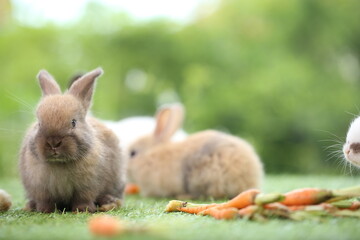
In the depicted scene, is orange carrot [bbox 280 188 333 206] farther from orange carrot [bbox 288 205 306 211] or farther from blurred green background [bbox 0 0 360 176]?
blurred green background [bbox 0 0 360 176]

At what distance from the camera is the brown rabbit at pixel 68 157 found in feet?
8.39

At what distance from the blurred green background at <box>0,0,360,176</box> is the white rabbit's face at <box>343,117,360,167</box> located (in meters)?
3.36

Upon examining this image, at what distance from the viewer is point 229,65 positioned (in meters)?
7.07

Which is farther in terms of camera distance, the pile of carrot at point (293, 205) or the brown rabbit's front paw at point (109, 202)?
the brown rabbit's front paw at point (109, 202)

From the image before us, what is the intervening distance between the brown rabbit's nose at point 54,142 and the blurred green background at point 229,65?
3.88m

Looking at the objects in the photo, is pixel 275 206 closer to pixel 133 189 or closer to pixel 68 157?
pixel 68 157

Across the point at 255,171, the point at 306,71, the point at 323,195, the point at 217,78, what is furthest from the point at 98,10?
the point at 323,195

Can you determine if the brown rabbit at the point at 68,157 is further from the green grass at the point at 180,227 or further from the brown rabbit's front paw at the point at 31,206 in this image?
the green grass at the point at 180,227

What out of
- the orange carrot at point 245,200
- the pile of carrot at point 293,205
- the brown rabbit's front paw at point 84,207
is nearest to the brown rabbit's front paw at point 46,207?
the brown rabbit's front paw at point 84,207

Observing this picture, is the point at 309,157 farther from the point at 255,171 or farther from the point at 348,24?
the point at 255,171

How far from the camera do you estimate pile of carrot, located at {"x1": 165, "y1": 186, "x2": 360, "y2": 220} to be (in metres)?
2.20

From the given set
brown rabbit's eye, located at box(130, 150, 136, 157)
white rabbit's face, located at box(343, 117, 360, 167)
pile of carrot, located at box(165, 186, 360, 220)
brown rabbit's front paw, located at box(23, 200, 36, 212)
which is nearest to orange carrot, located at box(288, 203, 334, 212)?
pile of carrot, located at box(165, 186, 360, 220)

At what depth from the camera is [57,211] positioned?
2.71 metres

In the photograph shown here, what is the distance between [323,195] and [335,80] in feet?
16.3
